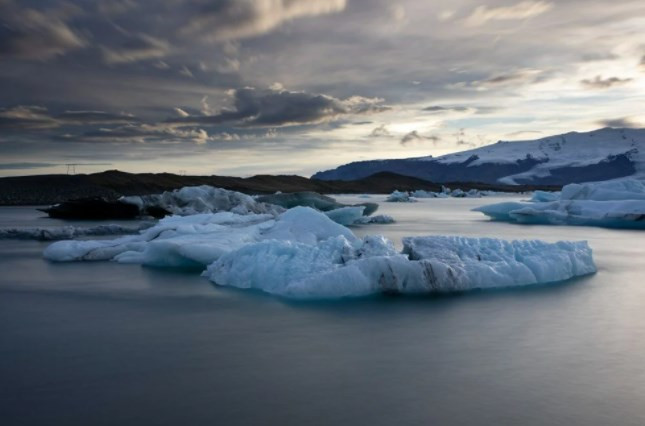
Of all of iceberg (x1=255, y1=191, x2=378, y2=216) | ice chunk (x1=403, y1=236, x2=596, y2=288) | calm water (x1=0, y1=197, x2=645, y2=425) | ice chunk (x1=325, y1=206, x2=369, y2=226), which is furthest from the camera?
iceberg (x1=255, y1=191, x2=378, y2=216)

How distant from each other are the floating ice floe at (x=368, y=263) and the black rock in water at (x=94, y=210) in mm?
17603

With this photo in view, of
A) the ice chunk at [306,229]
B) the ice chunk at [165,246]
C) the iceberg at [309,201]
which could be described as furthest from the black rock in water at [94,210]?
the ice chunk at [306,229]

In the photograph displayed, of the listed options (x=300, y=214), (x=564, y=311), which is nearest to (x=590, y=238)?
(x=300, y=214)

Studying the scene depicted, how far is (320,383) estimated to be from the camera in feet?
14.8

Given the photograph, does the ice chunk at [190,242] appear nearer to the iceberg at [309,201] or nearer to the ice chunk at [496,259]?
the ice chunk at [496,259]

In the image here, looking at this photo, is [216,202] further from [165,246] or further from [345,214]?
[165,246]

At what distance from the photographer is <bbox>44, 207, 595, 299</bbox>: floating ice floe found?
792 centimetres

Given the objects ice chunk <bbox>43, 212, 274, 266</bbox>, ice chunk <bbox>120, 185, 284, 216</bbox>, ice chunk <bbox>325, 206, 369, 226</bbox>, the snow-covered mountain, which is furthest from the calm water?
the snow-covered mountain

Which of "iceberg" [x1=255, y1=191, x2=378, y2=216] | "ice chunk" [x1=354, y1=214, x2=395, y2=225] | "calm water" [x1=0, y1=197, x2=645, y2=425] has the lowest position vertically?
"ice chunk" [x1=354, y1=214, x2=395, y2=225]

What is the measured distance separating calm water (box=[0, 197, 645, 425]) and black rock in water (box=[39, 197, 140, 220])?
1972 centimetres

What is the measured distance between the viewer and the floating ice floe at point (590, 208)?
915 inches

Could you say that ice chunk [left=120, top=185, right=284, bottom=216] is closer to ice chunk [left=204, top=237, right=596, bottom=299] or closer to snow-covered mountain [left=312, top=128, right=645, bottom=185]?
ice chunk [left=204, top=237, right=596, bottom=299]

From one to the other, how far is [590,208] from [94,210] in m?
23.9

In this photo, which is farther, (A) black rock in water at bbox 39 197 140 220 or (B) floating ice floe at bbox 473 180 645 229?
(A) black rock in water at bbox 39 197 140 220
